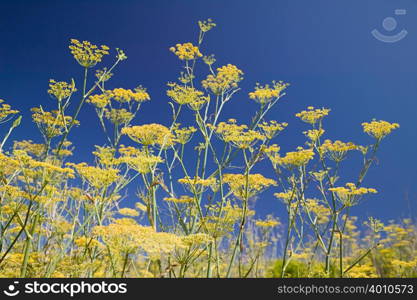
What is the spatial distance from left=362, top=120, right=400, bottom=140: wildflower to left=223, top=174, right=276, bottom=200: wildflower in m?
2.86

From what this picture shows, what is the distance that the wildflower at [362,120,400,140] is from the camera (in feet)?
26.2

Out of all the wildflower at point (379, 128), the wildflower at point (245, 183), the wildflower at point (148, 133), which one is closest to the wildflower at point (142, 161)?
the wildflower at point (148, 133)

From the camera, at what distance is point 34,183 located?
23.3ft

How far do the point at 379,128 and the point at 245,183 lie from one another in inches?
139

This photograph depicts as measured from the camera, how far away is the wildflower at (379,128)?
799 cm

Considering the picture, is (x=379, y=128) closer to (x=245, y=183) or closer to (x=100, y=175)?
(x=245, y=183)

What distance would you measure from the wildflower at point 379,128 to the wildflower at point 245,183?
286cm

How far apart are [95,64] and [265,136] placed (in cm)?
362

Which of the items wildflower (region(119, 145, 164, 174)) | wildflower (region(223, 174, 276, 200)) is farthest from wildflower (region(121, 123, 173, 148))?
wildflower (region(223, 174, 276, 200))

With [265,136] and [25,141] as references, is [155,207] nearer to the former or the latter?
[265,136]

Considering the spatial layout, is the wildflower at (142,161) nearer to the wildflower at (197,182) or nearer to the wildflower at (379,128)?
the wildflower at (197,182)

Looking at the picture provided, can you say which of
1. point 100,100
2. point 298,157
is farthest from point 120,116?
point 298,157

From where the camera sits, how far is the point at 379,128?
811 cm

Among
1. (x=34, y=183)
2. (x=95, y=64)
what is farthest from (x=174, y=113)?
(x=34, y=183)
